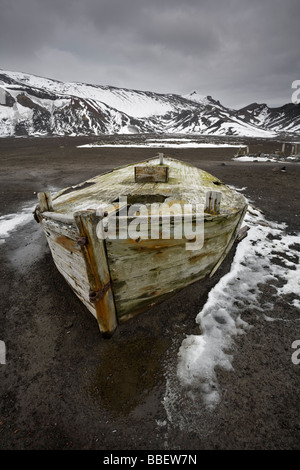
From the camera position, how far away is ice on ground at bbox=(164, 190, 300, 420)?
3.06 m

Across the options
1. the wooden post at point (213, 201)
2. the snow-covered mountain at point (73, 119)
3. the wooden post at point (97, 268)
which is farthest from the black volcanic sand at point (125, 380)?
the snow-covered mountain at point (73, 119)

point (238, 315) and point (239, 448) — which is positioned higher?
point (238, 315)

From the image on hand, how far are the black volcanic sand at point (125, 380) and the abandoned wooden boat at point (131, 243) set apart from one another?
43cm

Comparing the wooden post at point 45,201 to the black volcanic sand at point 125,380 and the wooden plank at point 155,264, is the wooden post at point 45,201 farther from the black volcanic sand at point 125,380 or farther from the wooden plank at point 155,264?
the black volcanic sand at point 125,380

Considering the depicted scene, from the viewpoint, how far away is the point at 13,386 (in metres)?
3.07

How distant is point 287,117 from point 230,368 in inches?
7072

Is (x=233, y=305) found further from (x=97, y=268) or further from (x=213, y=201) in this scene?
(x=97, y=268)

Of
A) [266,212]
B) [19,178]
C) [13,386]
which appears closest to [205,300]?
[13,386]

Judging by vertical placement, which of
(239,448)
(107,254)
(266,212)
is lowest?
(239,448)

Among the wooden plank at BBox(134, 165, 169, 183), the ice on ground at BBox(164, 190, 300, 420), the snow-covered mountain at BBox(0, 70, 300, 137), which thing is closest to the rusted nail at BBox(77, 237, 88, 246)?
the ice on ground at BBox(164, 190, 300, 420)

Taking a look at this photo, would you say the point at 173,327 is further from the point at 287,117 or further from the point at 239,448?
the point at 287,117

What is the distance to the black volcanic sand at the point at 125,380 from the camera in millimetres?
2559

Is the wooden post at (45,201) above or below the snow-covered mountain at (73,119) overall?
below

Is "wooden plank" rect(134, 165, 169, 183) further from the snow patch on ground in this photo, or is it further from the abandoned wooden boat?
the snow patch on ground
